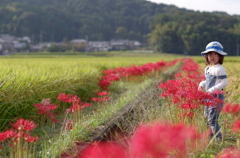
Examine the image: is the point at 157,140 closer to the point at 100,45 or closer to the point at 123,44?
the point at 100,45

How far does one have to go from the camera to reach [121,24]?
3935 inches

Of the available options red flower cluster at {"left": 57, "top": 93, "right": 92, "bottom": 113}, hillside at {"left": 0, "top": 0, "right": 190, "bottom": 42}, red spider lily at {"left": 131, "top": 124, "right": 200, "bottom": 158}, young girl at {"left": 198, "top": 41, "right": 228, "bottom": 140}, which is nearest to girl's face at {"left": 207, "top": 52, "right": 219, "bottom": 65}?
young girl at {"left": 198, "top": 41, "right": 228, "bottom": 140}

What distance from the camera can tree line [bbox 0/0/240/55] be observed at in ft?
206

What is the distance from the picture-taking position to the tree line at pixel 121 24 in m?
62.8

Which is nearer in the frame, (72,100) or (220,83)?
(220,83)

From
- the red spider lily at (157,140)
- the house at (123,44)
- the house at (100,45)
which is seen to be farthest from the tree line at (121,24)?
the red spider lily at (157,140)

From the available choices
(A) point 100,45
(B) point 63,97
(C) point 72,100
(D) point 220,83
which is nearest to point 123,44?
(A) point 100,45

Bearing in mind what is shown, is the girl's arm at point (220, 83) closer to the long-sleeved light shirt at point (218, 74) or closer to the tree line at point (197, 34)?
the long-sleeved light shirt at point (218, 74)

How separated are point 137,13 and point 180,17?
133 ft

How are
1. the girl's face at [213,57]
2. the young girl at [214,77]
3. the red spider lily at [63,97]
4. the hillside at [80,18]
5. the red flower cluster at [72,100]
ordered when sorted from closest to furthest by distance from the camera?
1. the young girl at [214,77]
2. the girl's face at [213,57]
3. the red flower cluster at [72,100]
4. the red spider lily at [63,97]
5. the hillside at [80,18]

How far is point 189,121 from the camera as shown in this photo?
11.7ft

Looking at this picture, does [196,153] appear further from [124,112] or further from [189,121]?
[124,112]

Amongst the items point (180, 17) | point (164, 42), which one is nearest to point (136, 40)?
point (180, 17)

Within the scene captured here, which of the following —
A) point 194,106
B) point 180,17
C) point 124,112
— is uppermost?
point 180,17
